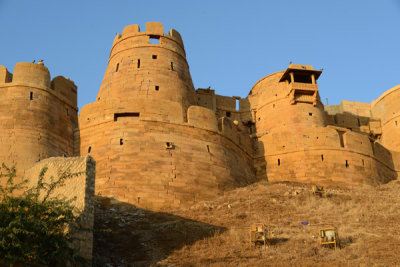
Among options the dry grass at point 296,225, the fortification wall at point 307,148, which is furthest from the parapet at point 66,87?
the fortification wall at point 307,148

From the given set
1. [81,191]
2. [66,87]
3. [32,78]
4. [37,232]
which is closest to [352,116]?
[66,87]

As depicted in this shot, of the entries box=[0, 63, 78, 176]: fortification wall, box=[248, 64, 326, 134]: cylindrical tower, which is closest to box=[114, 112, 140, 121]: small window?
box=[0, 63, 78, 176]: fortification wall

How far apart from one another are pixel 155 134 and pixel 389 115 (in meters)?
17.0

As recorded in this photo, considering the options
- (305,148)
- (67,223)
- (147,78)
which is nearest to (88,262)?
(67,223)

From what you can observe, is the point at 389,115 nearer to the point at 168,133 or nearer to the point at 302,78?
the point at 302,78

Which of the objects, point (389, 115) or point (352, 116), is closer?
point (389, 115)

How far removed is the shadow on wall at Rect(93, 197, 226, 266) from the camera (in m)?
14.5

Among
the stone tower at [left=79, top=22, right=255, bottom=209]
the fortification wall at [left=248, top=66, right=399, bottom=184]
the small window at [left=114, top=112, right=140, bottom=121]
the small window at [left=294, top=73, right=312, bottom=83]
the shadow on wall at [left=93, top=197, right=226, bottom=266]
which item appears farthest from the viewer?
the small window at [left=294, top=73, right=312, bottom=83]

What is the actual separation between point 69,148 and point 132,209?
462 centimetres

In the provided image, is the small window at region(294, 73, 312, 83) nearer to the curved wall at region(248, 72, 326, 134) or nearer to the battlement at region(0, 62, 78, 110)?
the curved wall at region(248, 72, 326, 134)

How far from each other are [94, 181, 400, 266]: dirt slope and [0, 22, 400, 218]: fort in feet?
4.74

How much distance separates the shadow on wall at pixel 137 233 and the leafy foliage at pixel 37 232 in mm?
949

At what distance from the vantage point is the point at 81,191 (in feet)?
46.2

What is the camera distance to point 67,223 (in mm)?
13242
